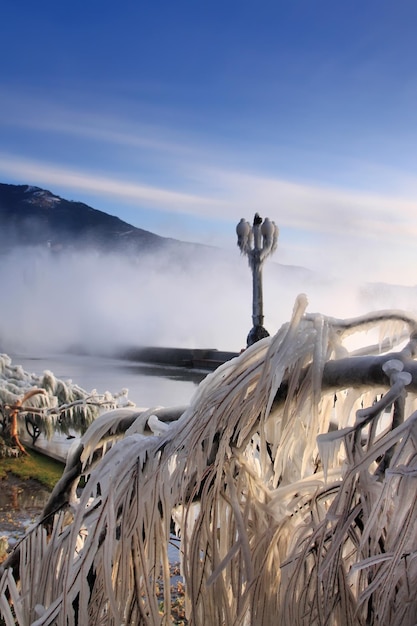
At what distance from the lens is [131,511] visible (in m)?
0.58

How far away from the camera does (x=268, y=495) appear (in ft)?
1.89

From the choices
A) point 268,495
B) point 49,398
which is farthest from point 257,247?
point 268,495

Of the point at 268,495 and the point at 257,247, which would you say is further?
the point at 257,247

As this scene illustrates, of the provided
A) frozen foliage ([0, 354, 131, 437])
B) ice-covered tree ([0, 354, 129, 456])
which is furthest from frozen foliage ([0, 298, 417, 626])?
ice-covered tree ([0, 354, 129, 456])

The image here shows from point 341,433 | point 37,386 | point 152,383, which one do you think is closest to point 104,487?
point 341,433

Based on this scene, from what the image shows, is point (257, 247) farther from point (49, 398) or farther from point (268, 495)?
point (268, 495)

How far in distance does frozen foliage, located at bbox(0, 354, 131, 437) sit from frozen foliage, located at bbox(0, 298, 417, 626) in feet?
9.08

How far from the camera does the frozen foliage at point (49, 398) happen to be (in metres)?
3.49

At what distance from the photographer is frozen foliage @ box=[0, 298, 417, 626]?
464mm

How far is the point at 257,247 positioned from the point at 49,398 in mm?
1656

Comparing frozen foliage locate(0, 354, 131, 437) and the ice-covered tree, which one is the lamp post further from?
the ice-covered tree

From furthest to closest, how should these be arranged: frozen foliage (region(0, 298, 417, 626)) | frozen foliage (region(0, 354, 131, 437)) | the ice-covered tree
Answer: the ice-covered tree → frozen foliage (region(0, 354, 131, 437)) → frozen foliage (region(0, 298, 417, 626))

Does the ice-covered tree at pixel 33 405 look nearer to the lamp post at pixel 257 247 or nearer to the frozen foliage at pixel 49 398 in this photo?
the frozen foliage at pixel 49 398

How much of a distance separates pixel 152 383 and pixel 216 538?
296cm
